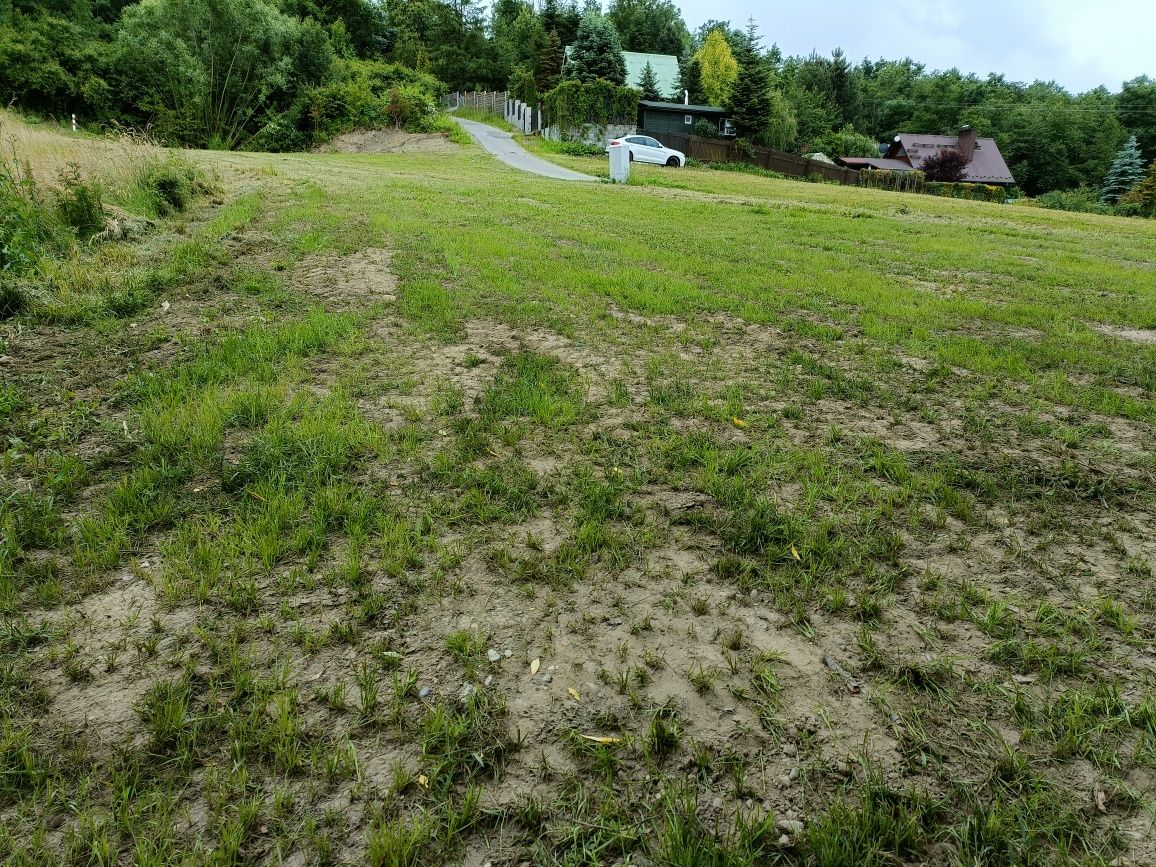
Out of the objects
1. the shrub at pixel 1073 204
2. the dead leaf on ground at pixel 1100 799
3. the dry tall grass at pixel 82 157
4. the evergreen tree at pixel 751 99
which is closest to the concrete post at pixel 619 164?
the dry tall grass at pixel 82 157

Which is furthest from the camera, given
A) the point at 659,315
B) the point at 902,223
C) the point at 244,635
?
the point at 902,223

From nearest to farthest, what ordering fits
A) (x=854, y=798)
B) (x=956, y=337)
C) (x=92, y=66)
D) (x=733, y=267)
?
(x=854, y=798) → (x=956, y=337) → (x=733, y=267) → (x=92, y=66)

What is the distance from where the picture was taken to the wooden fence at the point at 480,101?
49.8m

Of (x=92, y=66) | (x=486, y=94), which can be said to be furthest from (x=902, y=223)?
(x=486, y=94)

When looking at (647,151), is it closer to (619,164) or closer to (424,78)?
(619,164)

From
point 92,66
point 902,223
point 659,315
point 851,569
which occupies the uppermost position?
point 92,66

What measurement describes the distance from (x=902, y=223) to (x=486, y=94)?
4715 centimetres

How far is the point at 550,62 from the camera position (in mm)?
44875

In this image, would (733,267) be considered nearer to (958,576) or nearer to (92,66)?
(958,576)

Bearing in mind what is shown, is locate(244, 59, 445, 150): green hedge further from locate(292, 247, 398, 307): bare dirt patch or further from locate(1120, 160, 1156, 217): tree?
locate(1120, 160, 1156, 217): tree

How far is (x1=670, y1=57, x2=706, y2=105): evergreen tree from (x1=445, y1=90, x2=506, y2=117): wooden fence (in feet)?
44.8

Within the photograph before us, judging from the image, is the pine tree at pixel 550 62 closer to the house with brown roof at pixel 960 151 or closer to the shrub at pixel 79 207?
the house with brown roof at pixel 960 151

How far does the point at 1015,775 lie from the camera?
5.83ft

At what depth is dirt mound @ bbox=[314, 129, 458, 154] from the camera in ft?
101
